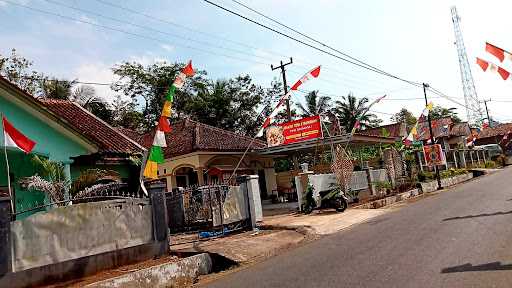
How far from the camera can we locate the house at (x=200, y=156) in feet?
69.1

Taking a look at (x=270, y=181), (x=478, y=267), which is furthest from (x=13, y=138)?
(x=270, y=181)

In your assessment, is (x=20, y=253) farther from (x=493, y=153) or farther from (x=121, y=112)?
(x=493, y=153)

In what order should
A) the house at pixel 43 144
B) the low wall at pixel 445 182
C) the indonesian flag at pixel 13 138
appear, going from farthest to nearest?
1. the low wall at pixel 445 182
2. the house at pixel 43 144
3. the indonesian flag at pixel 13 138

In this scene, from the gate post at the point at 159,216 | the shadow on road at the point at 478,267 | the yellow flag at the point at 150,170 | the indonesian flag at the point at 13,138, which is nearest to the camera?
the shadow on road at the point at 478,267

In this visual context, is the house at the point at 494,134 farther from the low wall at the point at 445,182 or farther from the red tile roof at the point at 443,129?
the low wall at the point at 445,182

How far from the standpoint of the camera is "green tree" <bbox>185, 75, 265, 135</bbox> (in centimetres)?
3831

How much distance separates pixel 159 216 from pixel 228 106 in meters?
30.0

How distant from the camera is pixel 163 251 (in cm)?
941

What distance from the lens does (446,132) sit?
44.8 meters

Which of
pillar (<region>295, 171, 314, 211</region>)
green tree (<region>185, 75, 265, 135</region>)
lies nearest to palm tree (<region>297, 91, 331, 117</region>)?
green tree (<region>185, 75, 265, 135</region>)

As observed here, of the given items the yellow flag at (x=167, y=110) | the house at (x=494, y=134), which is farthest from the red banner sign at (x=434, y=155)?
the house at (x=494, y=134)

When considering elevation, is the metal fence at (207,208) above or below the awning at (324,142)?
below

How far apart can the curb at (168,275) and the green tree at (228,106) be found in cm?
2976

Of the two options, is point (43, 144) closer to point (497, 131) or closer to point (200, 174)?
point (200, 174)
